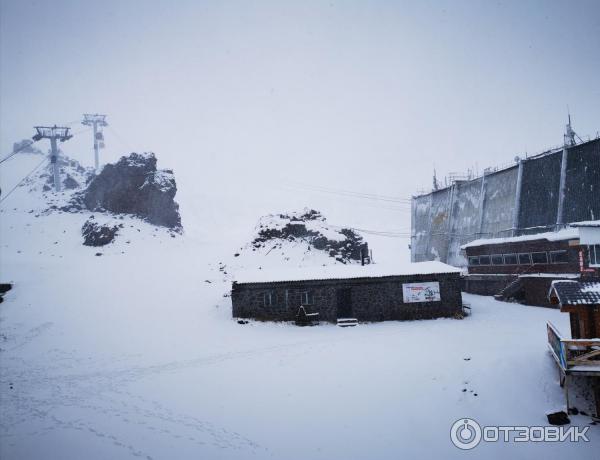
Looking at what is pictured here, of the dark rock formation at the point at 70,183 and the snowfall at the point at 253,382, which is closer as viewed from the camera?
the snowfall at the point at 253,382

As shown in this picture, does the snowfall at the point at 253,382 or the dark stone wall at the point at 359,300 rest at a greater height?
the dark stone wall at the point at 359,300

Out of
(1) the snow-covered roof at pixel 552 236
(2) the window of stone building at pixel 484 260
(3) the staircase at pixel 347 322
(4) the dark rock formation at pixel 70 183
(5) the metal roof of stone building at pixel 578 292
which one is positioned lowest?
(3) the staircase at pixel 347 322

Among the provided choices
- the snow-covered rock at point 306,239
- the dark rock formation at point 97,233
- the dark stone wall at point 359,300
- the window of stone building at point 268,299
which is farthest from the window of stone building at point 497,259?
the dark rock formation at point 97,233

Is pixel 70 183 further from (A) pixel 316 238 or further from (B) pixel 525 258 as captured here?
(B) pixel 525 258

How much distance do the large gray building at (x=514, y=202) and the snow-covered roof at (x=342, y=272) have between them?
13066 millimetres

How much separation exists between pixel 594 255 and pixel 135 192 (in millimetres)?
58006

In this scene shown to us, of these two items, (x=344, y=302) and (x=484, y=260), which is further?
(x=484, y=260)

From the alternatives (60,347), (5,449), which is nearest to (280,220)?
(60,347)

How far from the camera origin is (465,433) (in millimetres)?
11078

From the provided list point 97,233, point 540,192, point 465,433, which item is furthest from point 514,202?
point 97,233

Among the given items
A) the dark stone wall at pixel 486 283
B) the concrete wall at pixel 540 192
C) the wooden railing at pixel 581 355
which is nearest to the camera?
the wooden railing at pixel 581 355

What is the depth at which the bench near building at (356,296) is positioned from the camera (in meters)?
25.0

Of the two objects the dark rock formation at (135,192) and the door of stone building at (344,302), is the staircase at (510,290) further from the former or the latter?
the dark rock formation at (135,192)

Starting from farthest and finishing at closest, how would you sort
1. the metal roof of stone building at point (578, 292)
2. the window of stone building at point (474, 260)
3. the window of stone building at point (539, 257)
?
the window of stone building at point (474, 260)
the window of stone building at point (539, 257)
the metal roof of stone building at point (578, 292)
